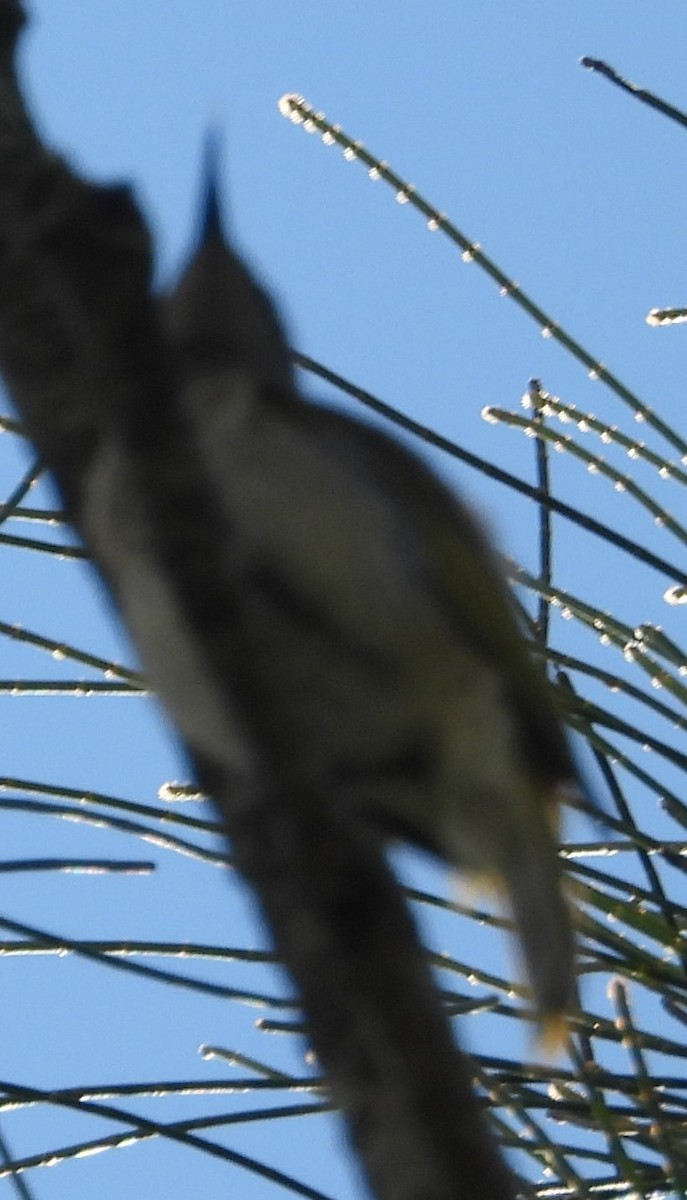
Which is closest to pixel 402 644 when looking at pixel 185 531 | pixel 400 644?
pixel 400 644

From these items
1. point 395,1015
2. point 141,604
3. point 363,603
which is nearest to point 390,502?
point 363,603

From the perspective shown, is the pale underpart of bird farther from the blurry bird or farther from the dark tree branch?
the dark tree branch

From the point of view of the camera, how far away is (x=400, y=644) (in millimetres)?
2238

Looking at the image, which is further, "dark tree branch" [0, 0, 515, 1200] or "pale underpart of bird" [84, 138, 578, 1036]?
"pale underpart of bird" [84, 138, 578, 1036]

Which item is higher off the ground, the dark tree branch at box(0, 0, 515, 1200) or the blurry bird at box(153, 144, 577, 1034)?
the blurry bird at box(153, 144, 577, 1034)

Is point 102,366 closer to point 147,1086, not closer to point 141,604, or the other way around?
point 141,604

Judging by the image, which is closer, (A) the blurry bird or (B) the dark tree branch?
(B) the dark tree branch

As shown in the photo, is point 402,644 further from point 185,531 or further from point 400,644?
point 185,531

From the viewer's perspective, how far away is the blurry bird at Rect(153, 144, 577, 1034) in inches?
86.6

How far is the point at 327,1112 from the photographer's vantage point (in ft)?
5.43

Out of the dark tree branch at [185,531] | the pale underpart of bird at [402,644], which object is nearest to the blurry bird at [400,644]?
the pale underpart of bird at [402,644]

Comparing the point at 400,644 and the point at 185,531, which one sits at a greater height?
the point at 400,644

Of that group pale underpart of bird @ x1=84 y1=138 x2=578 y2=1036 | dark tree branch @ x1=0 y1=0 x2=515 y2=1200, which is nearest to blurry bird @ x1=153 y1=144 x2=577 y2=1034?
pale underpart of bird @ x1=84 y1=138 x2=578 y2=1036

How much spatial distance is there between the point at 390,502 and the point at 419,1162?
1527mm
